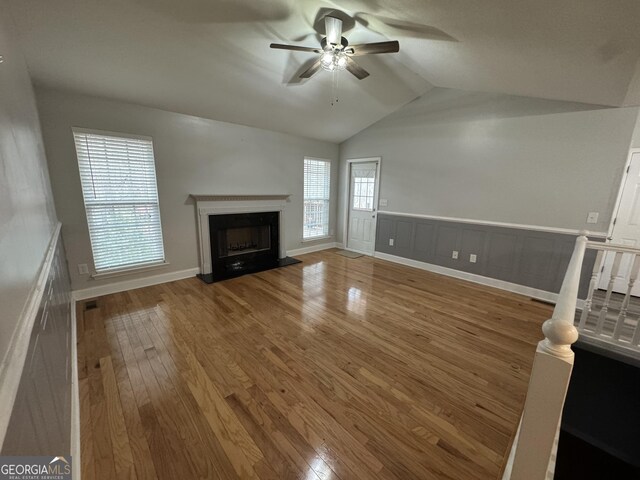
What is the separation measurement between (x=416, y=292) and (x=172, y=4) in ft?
13.0

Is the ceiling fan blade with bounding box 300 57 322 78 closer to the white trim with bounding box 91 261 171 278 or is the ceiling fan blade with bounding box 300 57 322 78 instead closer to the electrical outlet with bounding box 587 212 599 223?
the white trim with bounding box 91 261 171 278

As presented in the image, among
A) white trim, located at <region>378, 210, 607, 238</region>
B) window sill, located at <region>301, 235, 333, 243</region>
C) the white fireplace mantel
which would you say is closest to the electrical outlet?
white trim, located at <region>378, 210, 607, 238</region>

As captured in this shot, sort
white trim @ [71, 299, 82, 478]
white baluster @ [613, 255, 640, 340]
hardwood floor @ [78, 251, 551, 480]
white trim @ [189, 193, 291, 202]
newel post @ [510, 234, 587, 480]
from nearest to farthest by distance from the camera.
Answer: newel post @ [510, 234, 587, 480], white trim @ [71, 299, 82, 478], hardwood floor @ [78, 251, 551, 480], white baluster @ [613, 255, 640, 340], white trim @ [189, 193, 291, 202]

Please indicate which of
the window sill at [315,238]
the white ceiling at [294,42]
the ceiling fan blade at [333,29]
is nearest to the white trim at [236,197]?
the window sill at [315,238]

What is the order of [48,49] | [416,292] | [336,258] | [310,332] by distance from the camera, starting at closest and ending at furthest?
[48,49]
[310,332]
[416,292]
[336,258]

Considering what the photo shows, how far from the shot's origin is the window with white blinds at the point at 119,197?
10.1 feet

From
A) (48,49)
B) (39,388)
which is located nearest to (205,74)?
(48,49)

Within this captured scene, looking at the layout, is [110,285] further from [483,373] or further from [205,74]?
[483,373]

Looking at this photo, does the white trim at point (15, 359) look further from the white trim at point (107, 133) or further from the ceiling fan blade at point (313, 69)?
the white trim at point (107, 133)

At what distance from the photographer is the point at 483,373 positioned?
6.91 feet

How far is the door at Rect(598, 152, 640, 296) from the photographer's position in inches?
139

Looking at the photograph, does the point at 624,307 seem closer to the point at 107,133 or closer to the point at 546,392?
the point at 546,392

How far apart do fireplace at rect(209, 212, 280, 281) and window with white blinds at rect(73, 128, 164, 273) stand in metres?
0.82

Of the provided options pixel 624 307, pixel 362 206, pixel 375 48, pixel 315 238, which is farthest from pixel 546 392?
pixel 315 238
